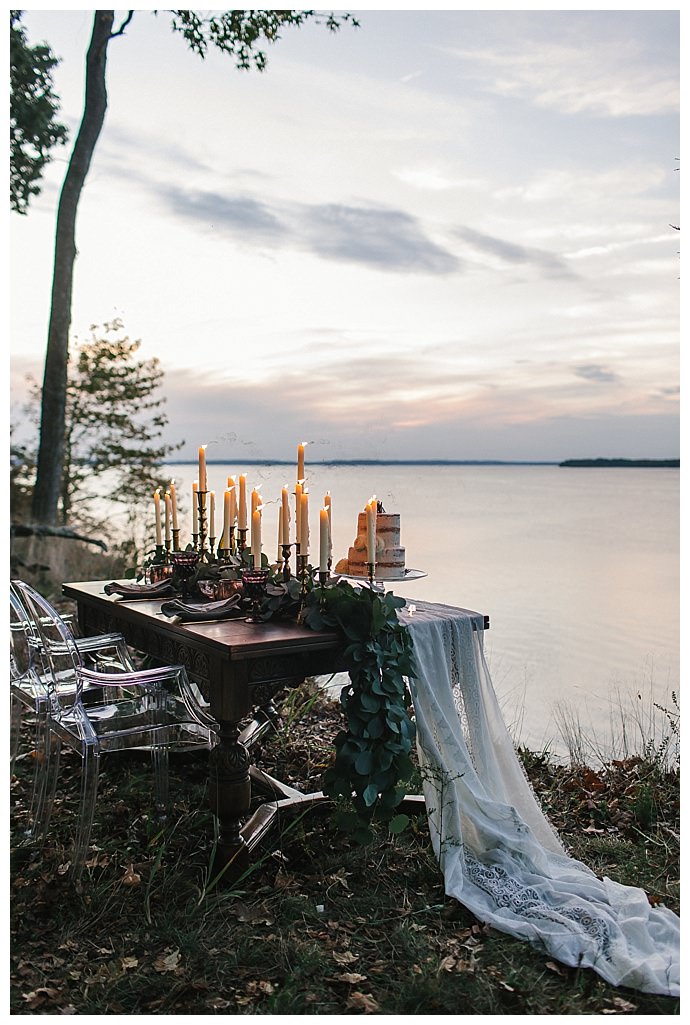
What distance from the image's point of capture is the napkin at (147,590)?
336 cm

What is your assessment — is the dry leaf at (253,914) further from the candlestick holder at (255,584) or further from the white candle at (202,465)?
the white candle at (202,465)

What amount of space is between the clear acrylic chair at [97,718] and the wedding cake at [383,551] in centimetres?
72

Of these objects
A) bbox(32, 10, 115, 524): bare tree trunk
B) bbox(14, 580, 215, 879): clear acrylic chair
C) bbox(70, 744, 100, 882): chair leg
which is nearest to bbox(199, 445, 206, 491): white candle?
bbox(14, 580, 215, 879): clear acrylic chair

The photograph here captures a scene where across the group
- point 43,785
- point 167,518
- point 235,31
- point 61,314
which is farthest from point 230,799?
point 61,314

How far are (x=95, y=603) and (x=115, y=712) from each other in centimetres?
56

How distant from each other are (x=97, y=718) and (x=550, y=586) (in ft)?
23.7

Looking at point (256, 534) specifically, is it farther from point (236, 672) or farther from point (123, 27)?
point (123, 27)

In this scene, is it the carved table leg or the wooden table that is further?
the carved table leg

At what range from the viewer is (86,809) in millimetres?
2768

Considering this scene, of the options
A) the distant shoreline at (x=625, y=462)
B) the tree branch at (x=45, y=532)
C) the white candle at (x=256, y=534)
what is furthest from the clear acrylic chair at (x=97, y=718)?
the distant shoreline at (x=625, y=462)

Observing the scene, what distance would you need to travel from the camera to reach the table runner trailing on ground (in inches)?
93.7

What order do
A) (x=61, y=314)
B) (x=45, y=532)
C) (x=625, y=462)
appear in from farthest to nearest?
(x=625, y=462) < (x=61, y=314) < (x=45, y=532)

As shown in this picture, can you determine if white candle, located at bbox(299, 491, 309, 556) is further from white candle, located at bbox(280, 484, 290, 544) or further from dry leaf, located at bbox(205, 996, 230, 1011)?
dry leaf, located at bbox(205, 996, 230, 1011)

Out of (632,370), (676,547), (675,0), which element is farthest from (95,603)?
(676,547)
